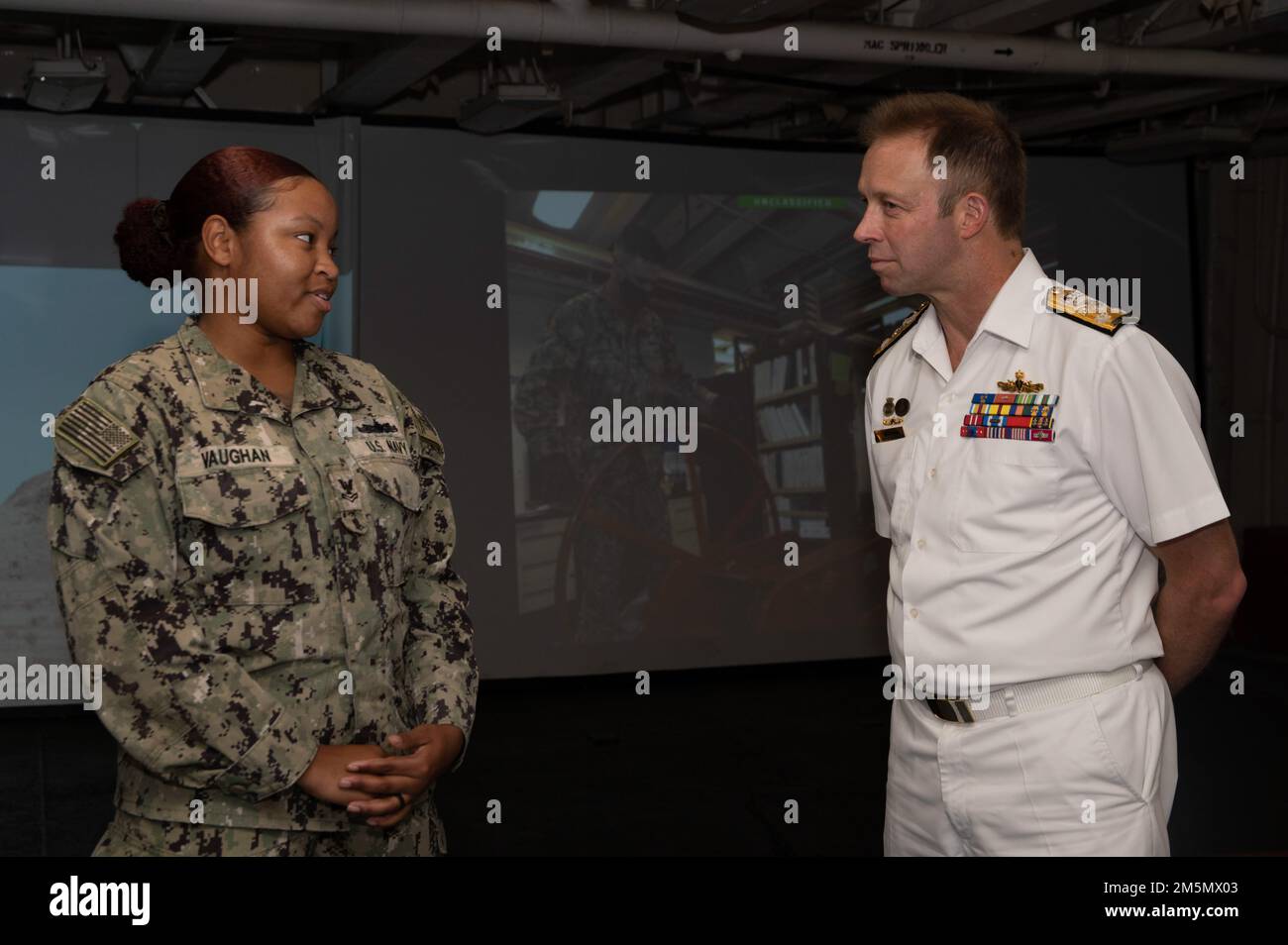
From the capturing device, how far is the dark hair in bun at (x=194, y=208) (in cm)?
159

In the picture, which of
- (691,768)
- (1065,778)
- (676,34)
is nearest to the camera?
(1065,778)

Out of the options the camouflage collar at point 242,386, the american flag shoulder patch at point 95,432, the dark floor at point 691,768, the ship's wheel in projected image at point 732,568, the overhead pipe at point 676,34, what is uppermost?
the overhead pipe at point 676,34

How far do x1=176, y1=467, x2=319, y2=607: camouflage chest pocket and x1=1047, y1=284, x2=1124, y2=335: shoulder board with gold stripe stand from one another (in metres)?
0.99

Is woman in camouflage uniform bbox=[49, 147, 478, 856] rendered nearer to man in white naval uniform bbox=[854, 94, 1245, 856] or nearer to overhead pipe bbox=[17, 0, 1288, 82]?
man in white naval uniform bbox=[854, 94, 1245, 856]

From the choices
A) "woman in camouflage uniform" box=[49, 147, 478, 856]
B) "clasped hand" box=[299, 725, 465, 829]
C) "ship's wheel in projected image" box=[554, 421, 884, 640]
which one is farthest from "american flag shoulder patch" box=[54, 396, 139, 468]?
"ship's wheel in projected image" box=[554, 421, 884, 640]

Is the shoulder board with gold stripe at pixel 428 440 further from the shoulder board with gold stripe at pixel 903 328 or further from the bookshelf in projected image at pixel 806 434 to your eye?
the bookshelf in projected image at pixel 806 434

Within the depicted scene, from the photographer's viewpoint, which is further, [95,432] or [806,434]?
[806,434]

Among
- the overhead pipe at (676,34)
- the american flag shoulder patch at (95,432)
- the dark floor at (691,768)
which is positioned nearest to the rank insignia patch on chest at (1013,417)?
the american flag shoulder patch at (95,432)

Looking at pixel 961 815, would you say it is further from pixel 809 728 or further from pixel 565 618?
pixel 565 618

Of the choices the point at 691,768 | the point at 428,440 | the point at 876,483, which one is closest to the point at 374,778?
the point at 428,440

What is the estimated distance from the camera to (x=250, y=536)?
4.98 ft

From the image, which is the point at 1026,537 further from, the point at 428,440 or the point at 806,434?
the point at 806,434

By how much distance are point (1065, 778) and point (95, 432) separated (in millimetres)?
1199

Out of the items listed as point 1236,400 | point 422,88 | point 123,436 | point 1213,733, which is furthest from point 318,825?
point 1236,400
